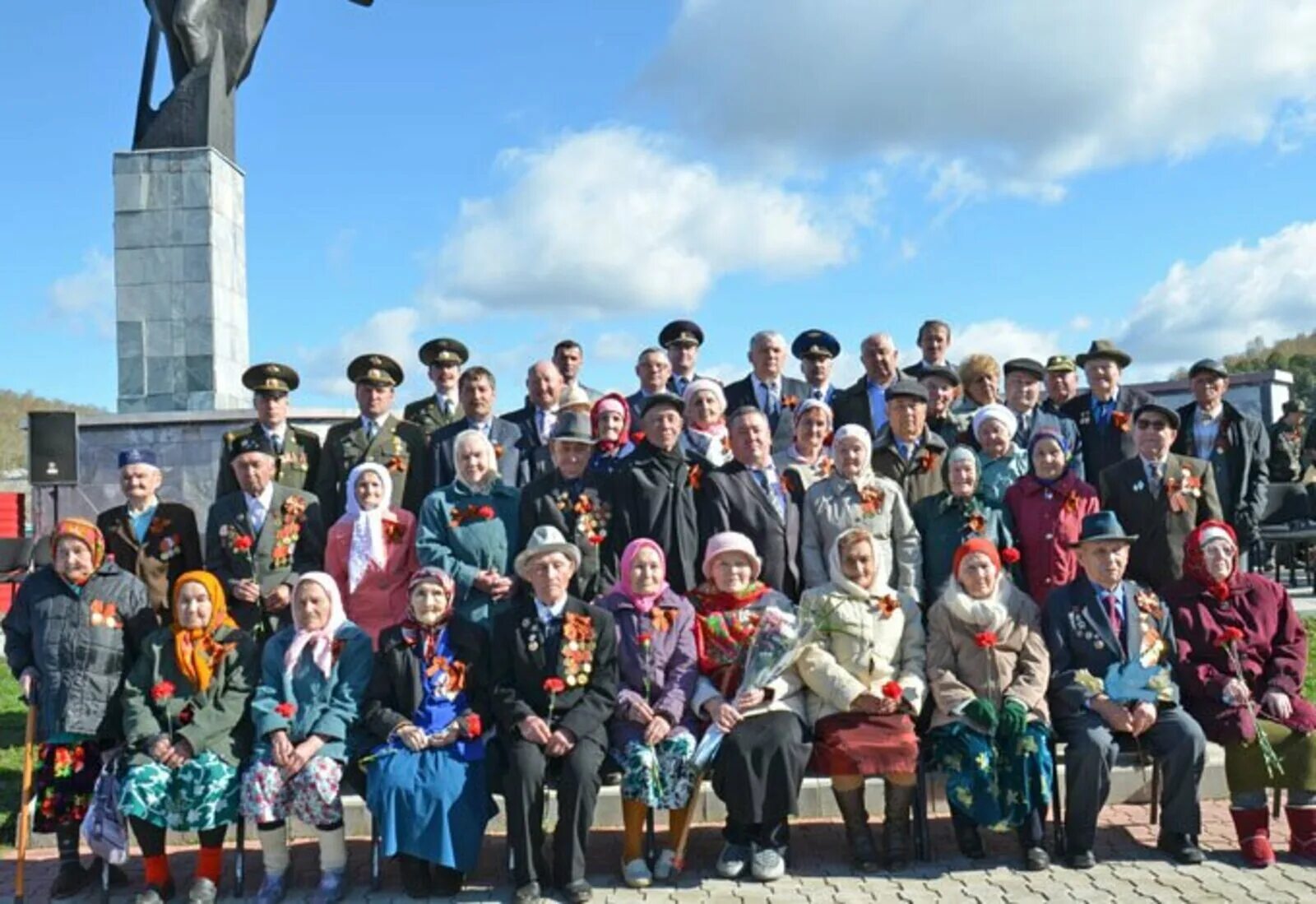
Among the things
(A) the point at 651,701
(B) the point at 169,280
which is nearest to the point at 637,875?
(A) the point at 651,701

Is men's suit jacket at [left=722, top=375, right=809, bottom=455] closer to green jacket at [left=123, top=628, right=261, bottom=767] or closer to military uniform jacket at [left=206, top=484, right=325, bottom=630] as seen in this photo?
military uniform jacket at [left=206, top=484, right=325, bottom=630]

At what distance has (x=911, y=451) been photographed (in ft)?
21.4

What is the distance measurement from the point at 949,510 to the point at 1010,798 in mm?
1538

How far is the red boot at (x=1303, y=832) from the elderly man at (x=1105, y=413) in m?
2.50

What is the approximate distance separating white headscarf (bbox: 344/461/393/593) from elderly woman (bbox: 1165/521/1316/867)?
155 inches

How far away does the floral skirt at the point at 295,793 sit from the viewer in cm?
499

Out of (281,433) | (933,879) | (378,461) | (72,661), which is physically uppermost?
(281,433)

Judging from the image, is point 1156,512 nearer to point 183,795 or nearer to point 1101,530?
point 1101,530

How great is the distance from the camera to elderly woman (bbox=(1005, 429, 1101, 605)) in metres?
6.05

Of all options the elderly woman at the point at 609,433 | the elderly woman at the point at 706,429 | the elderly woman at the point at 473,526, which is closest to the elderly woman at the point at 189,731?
the elderly woman at the point at 473,526

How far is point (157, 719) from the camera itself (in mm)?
5211

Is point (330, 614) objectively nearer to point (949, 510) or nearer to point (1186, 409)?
point (949, 510)

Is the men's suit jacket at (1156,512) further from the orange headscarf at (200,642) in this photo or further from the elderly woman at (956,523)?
the orange headscarf at (200,642)

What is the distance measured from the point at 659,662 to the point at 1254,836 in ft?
8.93
